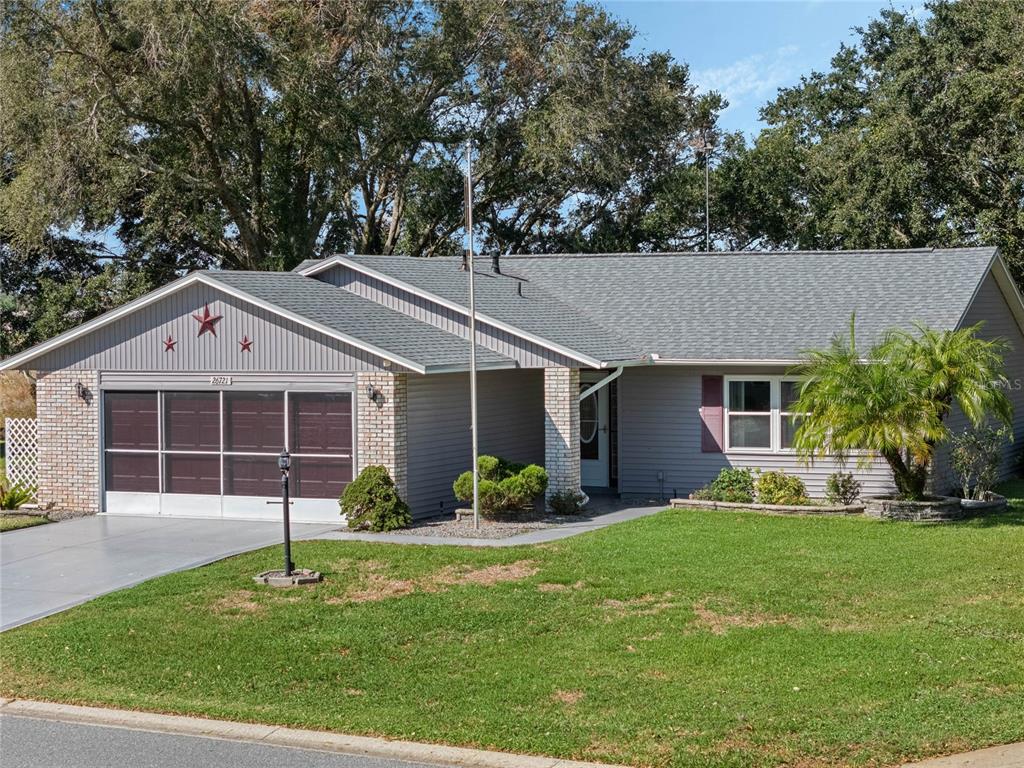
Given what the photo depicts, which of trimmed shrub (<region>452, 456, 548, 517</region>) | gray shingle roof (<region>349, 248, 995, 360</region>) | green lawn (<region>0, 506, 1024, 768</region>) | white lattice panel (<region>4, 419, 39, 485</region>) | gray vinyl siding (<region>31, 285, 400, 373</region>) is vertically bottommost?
green lawn (<region>0, 506, 1024, 768</region>)

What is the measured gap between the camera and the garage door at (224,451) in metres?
18.2

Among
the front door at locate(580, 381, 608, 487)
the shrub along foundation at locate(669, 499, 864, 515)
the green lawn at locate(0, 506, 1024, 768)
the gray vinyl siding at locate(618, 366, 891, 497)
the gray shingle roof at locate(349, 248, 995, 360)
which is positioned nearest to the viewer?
the green lawn at locate(0, 506, 1024, 768)

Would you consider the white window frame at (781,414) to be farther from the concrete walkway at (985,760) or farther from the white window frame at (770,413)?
the concrete walkway at (985,760)

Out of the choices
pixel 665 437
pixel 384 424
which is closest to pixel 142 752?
pixel 384 424

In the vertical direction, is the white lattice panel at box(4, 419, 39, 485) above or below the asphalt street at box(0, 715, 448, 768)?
above

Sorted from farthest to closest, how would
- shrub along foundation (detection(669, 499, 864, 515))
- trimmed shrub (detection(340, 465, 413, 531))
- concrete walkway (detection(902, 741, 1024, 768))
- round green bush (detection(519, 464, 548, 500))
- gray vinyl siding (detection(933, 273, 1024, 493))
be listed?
gray vinyl siding (detection(933, 273, 1024, 493)) → shrub along foundation (detection(669, 499, 864, 515)) → round green bush (detection(519, 464, 548, 500)) → trimmed shrub (detection(340, 465, 413, 531)) → concrete walkway (detection(902, 741, 1024, 768))

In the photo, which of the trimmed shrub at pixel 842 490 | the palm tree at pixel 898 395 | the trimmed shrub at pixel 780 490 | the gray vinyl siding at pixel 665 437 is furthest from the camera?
the gray vinyl siding at pixel 665 437

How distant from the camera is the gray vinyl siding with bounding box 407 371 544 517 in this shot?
60.3ft

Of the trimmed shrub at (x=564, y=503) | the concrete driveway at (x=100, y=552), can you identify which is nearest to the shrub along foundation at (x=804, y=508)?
the trimmed shrub at (x=564, y=503)

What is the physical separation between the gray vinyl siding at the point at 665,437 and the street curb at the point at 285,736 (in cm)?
1260

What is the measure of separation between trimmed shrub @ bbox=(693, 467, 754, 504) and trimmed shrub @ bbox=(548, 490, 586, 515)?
7.07 ft

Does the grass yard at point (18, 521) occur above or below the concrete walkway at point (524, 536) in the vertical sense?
above

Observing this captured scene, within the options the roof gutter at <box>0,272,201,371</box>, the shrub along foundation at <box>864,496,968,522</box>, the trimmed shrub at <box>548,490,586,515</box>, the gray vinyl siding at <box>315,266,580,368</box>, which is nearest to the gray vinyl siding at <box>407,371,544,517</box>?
the gray vinyl siding at <box>315,266,580,368</box>

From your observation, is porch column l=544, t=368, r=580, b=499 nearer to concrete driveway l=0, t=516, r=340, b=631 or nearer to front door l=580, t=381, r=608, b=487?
front door l=580, t=381, r=608, b=487
